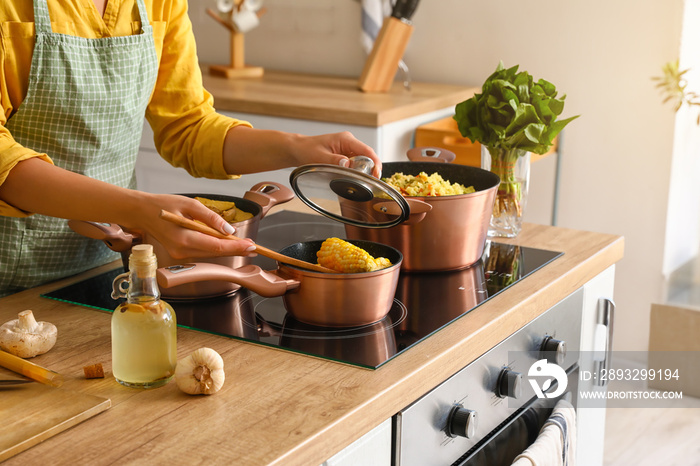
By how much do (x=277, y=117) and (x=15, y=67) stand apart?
1.39 meters

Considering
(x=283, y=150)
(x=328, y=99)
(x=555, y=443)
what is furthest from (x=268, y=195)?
(x=328, y=99)

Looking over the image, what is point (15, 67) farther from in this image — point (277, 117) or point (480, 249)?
point (277, 117)

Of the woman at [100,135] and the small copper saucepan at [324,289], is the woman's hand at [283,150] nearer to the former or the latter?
the woman at [100,135]

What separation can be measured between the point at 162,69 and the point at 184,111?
0.08m

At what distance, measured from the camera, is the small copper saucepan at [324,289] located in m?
0.93

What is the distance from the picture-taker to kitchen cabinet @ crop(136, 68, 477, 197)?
2365 mm

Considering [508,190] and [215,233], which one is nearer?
[215,233]

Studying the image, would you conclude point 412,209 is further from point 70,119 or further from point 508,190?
point 70,119

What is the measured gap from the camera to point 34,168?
1.01m

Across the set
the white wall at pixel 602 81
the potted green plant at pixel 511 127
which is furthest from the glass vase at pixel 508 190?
the white wall at pixel 602 81

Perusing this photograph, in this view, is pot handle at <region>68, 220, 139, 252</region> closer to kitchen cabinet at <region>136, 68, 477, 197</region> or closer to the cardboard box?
kitchen cabinet at <region>136, 68, 477, 197</region>

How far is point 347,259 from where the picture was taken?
0.98 metres

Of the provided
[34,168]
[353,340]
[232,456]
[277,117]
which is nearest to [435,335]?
[353,340]

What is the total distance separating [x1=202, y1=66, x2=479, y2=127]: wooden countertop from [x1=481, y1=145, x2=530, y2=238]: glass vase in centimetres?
94
